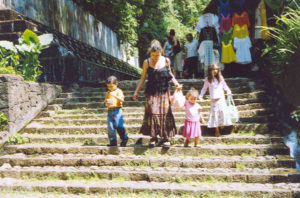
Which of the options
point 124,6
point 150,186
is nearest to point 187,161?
point 150,186

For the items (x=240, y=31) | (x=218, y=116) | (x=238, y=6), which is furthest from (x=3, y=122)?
(x=238, y=6)

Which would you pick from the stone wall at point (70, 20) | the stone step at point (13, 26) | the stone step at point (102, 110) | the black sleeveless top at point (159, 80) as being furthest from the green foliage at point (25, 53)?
the black sleeveless top at point (159, 80)

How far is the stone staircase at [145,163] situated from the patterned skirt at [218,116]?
259 millimetres

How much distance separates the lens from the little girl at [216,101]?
5.79 m

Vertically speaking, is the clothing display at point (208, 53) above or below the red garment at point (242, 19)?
below

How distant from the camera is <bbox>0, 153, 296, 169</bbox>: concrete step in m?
4.79

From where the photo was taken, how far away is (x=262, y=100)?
6875 millimetres

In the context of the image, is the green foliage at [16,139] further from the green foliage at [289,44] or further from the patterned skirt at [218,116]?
the green foliage at [289,44]

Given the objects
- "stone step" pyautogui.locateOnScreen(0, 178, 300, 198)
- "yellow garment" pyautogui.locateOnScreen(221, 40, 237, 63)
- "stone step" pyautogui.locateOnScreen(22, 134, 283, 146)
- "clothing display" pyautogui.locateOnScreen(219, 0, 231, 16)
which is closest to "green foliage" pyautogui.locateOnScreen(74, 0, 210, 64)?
"clothing display" pyautogui.locateOnScreen(219, 0, 231, 16)

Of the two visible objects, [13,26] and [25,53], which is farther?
[13,26]

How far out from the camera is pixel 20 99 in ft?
20.8

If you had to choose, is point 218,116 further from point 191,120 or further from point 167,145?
point 167,145

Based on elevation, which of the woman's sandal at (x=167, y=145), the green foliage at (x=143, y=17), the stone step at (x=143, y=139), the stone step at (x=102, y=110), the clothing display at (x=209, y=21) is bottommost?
the woman's sandal at (x=167, y=145)

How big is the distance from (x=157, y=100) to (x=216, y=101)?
4.42ft
